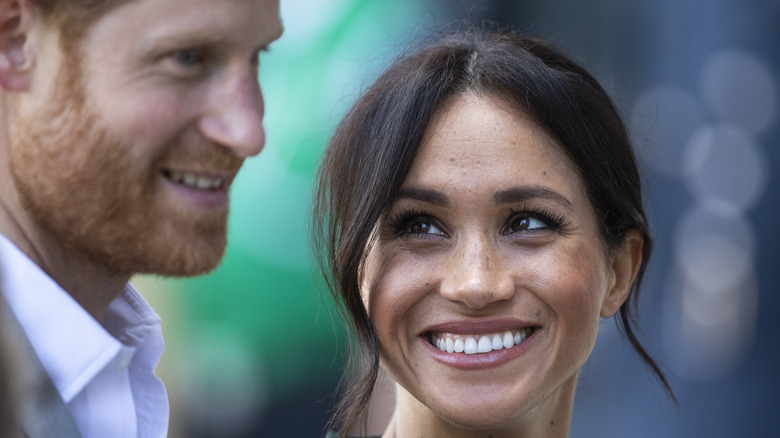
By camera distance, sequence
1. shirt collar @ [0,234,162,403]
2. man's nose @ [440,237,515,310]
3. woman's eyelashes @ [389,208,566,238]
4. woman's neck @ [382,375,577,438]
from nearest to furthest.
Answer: shirt collar @ [0,234,162,403], man's nose @ [440,237,515,310], woman's eyelashes @ [389,208,566,238], woman's neck @ [382,375,577,438]

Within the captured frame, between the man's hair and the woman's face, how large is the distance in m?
0.92

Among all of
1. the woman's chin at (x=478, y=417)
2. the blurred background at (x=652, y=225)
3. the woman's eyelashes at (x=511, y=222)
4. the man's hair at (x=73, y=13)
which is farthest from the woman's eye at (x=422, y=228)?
the blurred background at (x=652, y=225)

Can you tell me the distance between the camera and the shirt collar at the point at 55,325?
1486mm

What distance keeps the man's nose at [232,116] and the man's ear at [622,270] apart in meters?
1.18

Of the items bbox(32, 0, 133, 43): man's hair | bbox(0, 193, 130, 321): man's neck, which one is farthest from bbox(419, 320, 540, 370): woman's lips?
bbox(32, 0, 133, 43): man's hair

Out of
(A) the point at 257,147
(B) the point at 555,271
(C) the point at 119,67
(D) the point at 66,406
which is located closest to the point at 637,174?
(B) the point at 555,271

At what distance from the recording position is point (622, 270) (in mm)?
2428

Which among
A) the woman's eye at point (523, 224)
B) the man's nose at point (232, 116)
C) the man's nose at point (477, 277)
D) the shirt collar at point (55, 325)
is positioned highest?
the man's nose at point (232, 116)

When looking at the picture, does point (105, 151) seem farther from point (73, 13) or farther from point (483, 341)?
point (483, 341)

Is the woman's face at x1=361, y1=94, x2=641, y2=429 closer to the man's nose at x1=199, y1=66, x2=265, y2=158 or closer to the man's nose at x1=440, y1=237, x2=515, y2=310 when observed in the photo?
the man's nose at x1=440, y1=237, x2=515, y2=310

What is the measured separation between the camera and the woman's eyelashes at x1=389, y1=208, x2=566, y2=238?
7.16 ft

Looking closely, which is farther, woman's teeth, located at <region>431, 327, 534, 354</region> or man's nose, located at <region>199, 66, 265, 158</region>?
woman's teeth, located at <region>431, 327, 534, 354</region>

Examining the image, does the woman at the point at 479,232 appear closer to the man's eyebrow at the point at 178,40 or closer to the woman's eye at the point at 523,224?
the woman's eye at the point at 523,224

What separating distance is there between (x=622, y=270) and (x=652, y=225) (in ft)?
6.89
